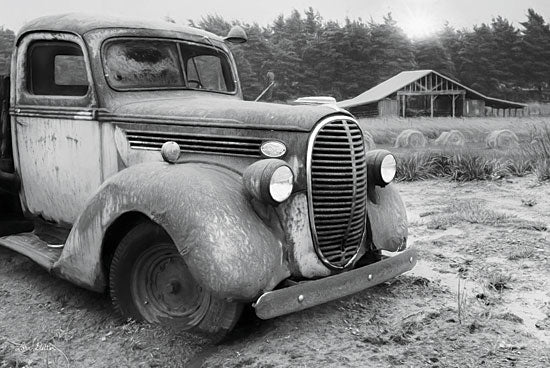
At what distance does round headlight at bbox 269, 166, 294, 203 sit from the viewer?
3049 millimetres

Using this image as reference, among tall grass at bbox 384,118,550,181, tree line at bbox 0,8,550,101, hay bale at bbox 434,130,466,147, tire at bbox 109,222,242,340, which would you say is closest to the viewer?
tire at bbox 109,222,242,340

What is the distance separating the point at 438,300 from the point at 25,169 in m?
3.26

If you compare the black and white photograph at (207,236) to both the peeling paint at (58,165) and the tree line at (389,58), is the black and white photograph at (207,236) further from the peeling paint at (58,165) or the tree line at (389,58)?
the tree line at (389,58)

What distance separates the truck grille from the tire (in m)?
0.73

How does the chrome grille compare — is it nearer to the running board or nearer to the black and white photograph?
the black and white photograph

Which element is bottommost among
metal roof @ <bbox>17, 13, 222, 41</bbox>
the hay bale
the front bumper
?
the hay bale

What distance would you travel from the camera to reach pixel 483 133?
20.6 m

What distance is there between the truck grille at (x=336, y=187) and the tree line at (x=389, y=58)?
33265mm

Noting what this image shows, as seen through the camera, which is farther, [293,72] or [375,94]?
[293,72]

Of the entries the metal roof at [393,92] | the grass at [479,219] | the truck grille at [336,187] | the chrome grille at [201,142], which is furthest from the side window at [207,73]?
the metal roof at [393,92]

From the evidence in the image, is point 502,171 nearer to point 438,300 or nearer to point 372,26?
point 438,300

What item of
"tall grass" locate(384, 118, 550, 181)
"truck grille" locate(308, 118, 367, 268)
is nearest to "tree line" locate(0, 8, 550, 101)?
"tall grass" locate(384, 118, 550, 181)

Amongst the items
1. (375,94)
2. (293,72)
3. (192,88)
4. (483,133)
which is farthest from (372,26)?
(192,88)

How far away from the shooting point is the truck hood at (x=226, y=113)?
3.33 metres
